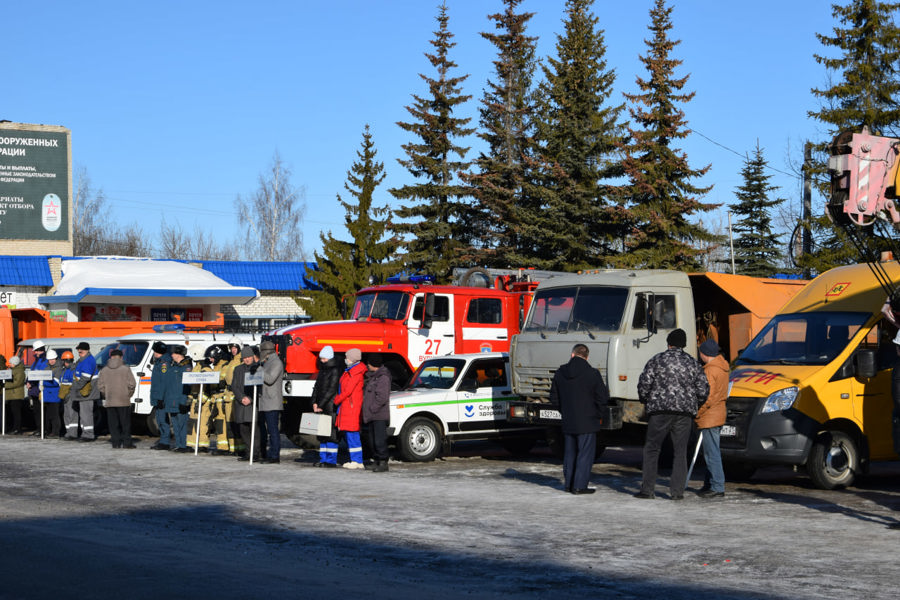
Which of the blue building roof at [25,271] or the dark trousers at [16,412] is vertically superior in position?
the blue building roof at [25,271]

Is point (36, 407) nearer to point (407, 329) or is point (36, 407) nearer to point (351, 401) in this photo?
point (407, 329)

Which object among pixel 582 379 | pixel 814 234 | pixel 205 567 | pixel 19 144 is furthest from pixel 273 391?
pixel 19 144

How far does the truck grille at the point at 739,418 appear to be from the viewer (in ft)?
44.4

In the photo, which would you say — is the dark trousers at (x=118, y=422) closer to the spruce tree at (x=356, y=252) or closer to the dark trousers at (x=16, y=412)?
the dark trousers at (x=16, y=412)

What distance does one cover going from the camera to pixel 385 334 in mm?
19484

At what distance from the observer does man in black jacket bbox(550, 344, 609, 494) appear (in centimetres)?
1306

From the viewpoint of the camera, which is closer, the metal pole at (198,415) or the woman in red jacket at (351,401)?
the woman in red jacket at (351,401)

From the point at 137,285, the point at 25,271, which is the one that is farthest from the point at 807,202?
the point at 25,271

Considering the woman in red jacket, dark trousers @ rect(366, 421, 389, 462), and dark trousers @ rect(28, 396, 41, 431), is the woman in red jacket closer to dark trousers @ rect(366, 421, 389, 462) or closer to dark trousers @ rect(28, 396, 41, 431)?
dark trousers @ rect(366, 421, 389, 462)

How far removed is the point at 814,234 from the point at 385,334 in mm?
19314

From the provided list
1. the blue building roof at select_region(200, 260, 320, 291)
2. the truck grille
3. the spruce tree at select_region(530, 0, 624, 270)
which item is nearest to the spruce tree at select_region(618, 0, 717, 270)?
the spruce tree at select_region(530, 0, 624, 270)

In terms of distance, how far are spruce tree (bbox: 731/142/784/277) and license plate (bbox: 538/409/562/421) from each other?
38.9 meters

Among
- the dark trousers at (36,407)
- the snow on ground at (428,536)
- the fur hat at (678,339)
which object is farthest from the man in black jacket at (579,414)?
the dark trousers at (36,407)

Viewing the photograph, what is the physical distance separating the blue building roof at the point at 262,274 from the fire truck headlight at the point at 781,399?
116 feet
